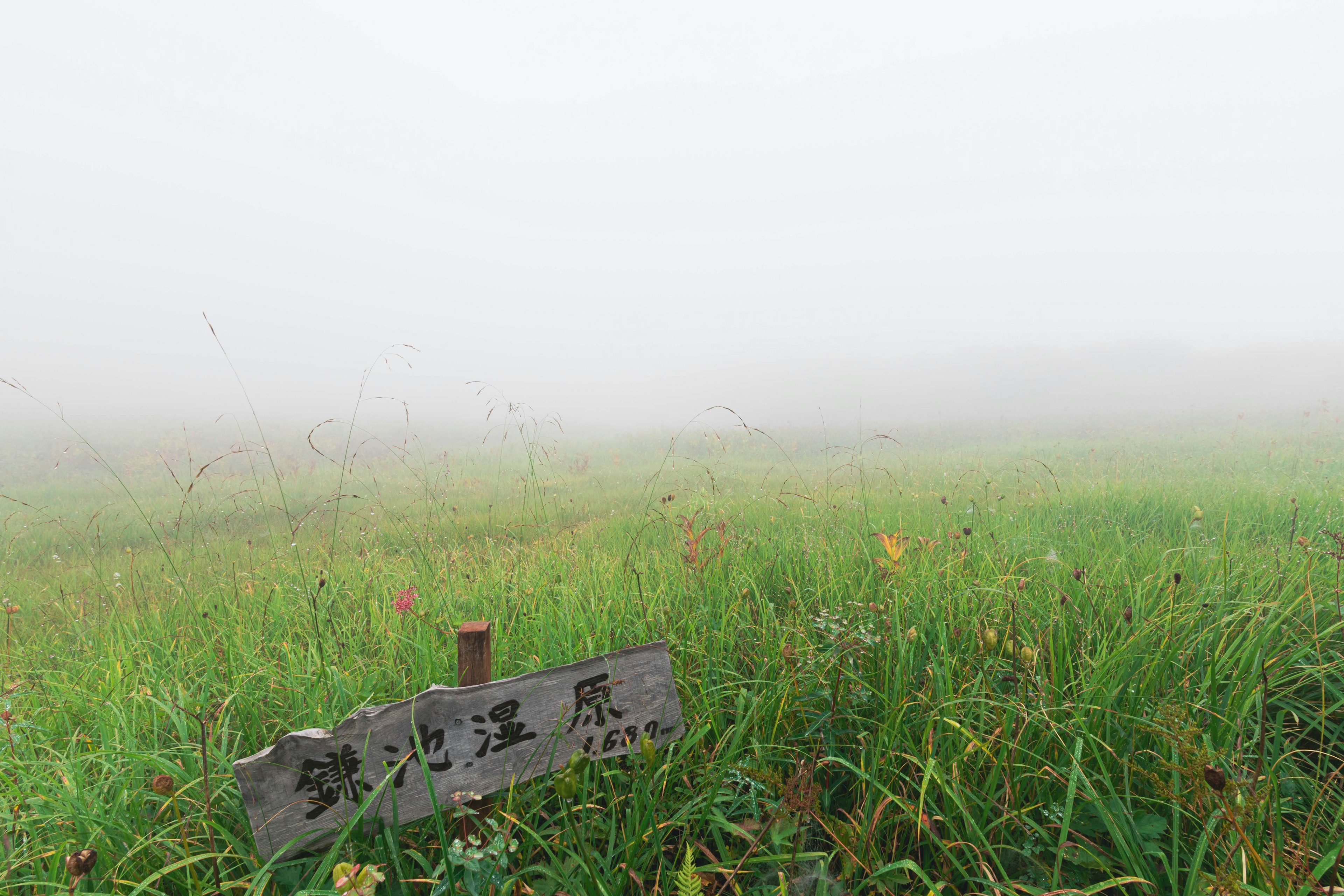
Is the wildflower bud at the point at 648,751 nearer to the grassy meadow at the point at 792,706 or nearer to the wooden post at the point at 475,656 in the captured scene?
the grassy meadow at the point at 792,706

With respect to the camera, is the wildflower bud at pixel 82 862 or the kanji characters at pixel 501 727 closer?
the wildflower bud at pixel 82 862

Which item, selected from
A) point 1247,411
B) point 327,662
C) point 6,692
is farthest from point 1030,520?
point 1247,411

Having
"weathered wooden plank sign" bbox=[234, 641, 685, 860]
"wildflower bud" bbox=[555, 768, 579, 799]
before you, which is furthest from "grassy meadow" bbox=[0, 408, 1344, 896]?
"wildflower bud" bbox=[555, 768, 579, 799]

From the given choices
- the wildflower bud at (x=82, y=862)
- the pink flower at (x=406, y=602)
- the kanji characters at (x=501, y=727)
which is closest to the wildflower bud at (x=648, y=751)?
the kanji characters at (x=501, y=727)

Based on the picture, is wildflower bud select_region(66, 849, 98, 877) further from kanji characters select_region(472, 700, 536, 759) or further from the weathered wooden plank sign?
kanji characters select_region(472, 700, 536, 759)

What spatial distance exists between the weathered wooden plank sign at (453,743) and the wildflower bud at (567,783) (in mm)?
332

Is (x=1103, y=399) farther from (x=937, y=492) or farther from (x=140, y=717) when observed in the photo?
(x=140, y=717)

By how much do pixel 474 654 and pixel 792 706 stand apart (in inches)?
39.1

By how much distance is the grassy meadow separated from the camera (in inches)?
46.1

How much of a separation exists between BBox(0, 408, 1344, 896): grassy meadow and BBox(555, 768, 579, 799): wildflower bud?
28 centimetres

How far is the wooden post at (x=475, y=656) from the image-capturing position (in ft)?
4.42

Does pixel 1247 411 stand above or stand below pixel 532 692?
below

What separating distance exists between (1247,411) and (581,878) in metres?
32.7

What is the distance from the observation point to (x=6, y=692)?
1604mm
